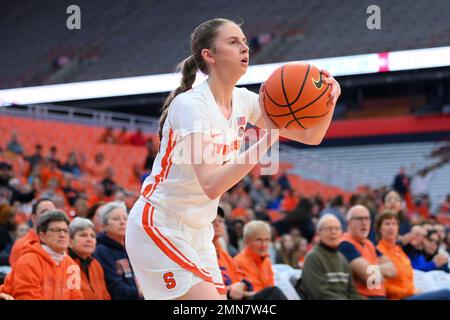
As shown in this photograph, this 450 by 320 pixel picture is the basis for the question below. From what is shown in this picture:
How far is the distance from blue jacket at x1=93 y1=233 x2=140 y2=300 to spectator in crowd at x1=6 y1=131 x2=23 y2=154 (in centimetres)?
796

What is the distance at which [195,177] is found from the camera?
10.2ft

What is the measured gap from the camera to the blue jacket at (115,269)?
561 cm

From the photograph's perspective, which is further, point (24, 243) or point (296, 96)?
point (24, 243)

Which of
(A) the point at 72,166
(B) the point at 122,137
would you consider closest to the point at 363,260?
(A) the point at 72,166

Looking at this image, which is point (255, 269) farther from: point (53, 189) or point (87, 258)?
point (53, 189)

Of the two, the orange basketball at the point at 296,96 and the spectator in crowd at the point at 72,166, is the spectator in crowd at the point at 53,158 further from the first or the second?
the orange basketball at the point at 296,96

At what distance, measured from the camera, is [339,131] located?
20.2m

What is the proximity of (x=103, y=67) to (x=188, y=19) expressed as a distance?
259 cm

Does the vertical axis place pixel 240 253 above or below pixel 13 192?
below

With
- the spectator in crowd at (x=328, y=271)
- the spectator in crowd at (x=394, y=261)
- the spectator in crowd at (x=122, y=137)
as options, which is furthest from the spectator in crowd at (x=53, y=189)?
the spectator in crowd at (x=328, y=271)

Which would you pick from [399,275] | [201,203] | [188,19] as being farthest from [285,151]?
[201,203]

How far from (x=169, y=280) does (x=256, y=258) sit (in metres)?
3.67

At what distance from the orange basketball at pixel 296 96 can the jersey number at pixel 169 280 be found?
2.42 ft

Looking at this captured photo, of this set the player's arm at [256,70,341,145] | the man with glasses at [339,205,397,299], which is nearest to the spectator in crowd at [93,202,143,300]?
the man with glasses at [339,205,397,299]
